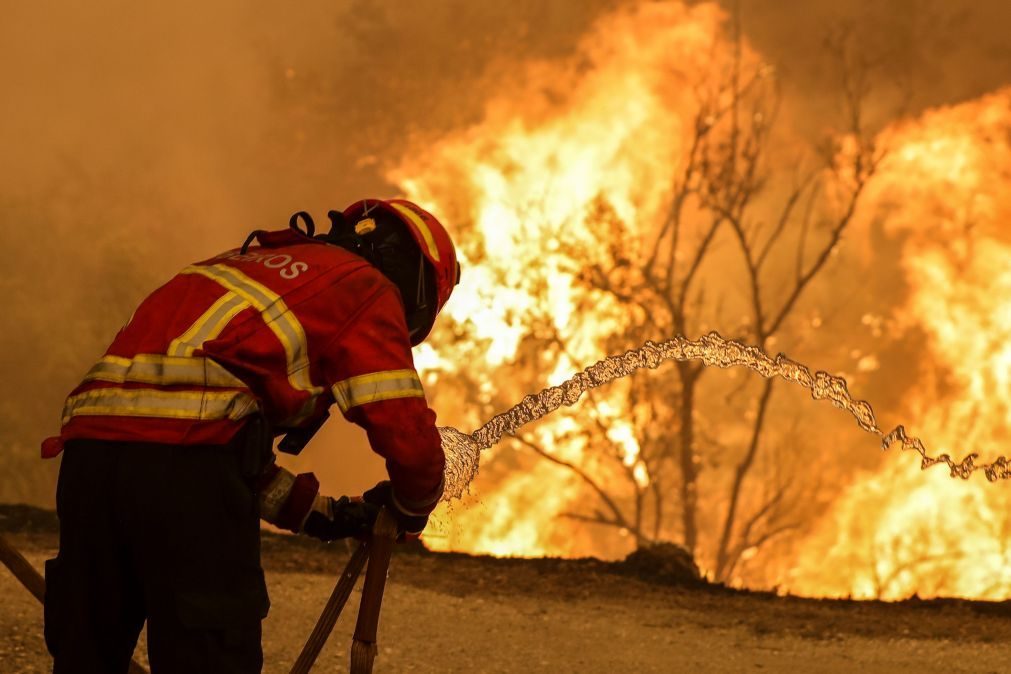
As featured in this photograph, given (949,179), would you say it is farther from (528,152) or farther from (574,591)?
(574,591)

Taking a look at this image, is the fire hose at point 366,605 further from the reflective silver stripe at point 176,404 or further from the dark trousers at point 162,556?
the reflective silver stripe at point 176,404

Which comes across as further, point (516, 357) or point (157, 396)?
point (516, 357)

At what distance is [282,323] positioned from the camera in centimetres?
278

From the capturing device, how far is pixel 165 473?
2.77 m

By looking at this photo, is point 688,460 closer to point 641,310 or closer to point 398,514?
point 641,310

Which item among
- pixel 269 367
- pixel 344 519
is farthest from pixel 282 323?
pixel 344 519

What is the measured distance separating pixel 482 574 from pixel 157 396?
17.6ft

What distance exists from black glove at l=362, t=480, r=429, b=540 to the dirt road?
114 inches

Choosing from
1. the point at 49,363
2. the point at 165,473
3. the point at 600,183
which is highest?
the point at 600,183

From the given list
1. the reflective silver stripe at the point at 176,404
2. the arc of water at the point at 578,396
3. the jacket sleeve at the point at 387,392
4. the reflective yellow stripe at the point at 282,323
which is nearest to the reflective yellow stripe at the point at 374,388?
the jacket sleeve at the point at 387,392

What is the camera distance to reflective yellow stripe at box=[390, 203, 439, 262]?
3080mm

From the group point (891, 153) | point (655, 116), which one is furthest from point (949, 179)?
point (655, 116)

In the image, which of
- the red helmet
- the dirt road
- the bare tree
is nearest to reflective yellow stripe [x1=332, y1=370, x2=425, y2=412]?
the red helmet

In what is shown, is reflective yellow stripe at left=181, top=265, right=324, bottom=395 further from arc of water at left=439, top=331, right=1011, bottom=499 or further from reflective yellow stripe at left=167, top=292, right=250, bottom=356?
arc of water at left=439, top=331, right=1011, bottom=499
